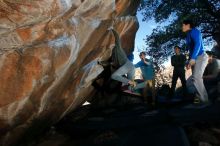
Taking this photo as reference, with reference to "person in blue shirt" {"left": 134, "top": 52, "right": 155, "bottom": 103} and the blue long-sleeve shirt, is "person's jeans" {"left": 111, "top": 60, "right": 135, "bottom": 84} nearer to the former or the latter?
the blue long-sleeve shirt

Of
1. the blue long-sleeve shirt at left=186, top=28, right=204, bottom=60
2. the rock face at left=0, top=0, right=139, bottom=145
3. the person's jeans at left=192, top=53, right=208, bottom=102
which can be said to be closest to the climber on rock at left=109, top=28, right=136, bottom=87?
the rock face at left=0, top=0, right=139, bottom=145

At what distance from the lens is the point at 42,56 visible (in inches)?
316

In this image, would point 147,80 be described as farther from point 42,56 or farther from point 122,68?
point 42,56

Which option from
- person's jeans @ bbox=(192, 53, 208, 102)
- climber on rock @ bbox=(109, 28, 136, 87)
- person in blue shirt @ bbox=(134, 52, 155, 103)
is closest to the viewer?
person's jeans @ bbox=(192, 53, 208, 102)

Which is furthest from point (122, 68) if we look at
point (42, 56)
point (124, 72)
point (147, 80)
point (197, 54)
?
point (42, 56)

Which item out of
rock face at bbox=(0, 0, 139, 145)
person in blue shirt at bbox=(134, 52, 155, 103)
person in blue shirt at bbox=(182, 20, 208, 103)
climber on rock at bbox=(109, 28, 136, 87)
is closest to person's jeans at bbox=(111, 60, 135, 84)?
climber on rock at bbox=(109, 28, 136, 87)

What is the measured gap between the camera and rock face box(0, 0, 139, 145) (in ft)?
24.8

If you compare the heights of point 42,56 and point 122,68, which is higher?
point 42,56

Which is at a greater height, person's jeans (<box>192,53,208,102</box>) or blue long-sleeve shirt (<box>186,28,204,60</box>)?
blue long-sleeve shirt (<box>186,28,204,60</box>)

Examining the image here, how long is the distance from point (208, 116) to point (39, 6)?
543 cm

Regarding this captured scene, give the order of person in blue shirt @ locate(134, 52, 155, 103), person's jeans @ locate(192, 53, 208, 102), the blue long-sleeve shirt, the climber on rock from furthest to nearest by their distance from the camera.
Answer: person in blue shirt @ locate(134, 52, 155, 103) → the climber on rock → person's jeans @ locate(192, 53, 208, 102) → the blue long-sleeve shirt

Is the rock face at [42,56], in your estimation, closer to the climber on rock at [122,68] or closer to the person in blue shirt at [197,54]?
the climber on rock at [122,68]

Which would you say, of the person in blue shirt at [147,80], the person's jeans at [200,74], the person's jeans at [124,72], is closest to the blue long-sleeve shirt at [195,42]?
the person's jeans at [200,74]

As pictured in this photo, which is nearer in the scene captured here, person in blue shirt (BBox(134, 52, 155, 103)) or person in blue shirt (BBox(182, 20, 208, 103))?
person in blue shirt (BBox(182, 20, 208, 103))
